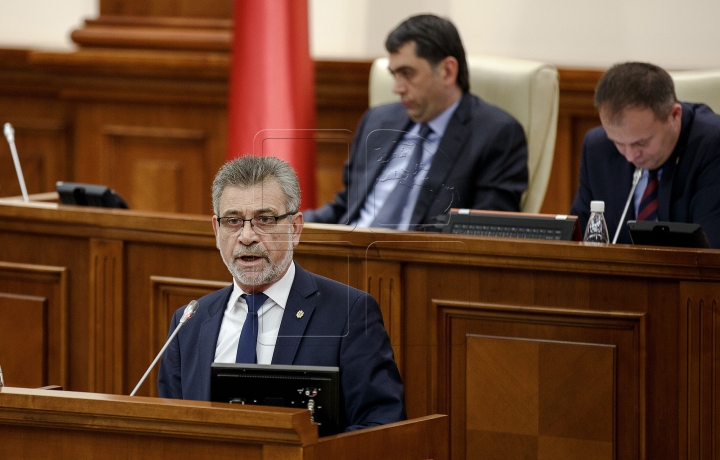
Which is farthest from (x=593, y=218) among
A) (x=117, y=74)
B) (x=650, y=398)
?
(x=117, y=74)

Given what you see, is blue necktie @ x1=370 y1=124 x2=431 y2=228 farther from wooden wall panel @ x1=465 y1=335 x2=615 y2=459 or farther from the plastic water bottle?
the plastic water bottle

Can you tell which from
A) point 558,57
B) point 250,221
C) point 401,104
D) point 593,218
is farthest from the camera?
point 558,57

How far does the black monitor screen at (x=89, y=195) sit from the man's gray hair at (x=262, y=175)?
147cm

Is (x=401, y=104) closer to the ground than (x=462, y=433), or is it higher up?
higher up

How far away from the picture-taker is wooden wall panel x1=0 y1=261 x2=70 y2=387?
3.46 meters

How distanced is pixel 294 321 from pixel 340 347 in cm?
10

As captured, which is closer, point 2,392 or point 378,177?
point 2,392

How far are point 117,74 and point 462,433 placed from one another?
3.19 meters

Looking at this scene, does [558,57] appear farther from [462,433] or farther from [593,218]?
[462,433]

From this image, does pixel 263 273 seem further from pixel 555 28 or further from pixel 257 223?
pixel 555 28

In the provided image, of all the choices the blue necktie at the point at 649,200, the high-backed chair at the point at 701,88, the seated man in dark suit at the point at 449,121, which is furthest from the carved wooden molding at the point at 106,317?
the high-backed chair at the point at 701,88

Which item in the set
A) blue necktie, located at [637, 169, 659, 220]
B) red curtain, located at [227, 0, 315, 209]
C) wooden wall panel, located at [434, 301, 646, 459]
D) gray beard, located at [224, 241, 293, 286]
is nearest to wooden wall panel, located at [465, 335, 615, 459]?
wooden wall panel, located at [434, 301, 646, 459]

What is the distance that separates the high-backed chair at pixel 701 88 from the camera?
151 inches

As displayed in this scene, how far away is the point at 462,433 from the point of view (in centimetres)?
293
